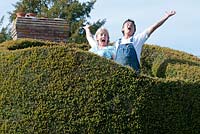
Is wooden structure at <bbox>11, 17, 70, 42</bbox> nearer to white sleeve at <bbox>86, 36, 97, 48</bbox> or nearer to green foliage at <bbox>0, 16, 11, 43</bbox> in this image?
white sleeve at <bbox>86, 36, 97, 48</bbox>

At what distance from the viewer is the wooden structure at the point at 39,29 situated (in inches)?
441

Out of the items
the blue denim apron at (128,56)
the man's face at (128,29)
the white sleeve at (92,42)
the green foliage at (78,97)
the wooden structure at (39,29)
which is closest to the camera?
the green foliage at (78,97)

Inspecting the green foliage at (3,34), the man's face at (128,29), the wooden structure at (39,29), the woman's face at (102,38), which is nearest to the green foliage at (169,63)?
the man's face at (128,29)

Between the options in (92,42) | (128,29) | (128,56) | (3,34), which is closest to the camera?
(128,56)

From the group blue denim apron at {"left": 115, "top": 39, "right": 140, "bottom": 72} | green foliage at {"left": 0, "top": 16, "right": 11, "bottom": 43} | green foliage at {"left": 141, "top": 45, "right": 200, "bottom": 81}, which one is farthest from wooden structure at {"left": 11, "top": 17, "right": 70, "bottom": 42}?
green foliage at {"left": 0, "top": 16, "right": 11, "bottom": 43}

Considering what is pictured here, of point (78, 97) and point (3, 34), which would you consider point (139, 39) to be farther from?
point (3, 34)

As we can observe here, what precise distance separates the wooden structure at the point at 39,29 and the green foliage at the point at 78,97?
4.36 metres

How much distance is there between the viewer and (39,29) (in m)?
11.3

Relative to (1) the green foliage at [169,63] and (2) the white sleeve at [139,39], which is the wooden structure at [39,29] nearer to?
(1) the green foliage at [169,63]

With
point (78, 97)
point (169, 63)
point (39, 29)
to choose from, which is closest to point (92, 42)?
point (169, 63)

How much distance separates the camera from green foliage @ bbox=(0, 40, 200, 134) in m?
6.56

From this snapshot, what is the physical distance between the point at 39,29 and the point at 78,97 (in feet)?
16.2

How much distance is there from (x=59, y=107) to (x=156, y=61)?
10.4 feet

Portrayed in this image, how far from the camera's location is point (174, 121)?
689 cm
